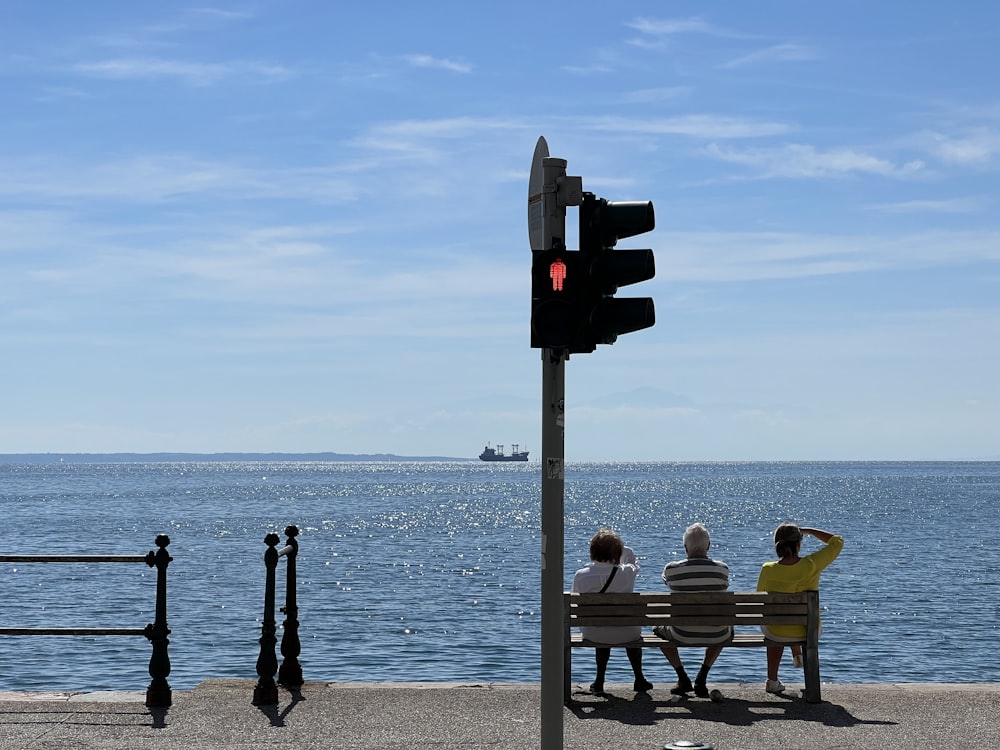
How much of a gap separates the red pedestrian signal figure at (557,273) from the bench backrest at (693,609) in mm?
3445

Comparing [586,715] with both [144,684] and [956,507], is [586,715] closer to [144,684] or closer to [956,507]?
[144,684]

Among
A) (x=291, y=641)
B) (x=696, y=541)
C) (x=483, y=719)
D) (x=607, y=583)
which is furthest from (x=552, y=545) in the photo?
(x=291, y=641)

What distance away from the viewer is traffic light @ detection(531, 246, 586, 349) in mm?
6312

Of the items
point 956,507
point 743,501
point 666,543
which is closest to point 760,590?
point 666,543

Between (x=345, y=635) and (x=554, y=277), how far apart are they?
837 inches

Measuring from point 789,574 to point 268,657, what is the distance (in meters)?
3.86

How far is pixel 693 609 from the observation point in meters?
9.21

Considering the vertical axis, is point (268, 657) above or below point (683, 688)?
above

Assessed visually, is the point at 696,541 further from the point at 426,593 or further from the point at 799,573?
the point at 426,593

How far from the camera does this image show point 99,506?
101 m

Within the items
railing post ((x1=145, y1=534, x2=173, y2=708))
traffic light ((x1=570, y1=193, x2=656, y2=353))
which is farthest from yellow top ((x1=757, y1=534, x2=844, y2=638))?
railing post ((x1=145, y1=534, x2=173, y2=708))

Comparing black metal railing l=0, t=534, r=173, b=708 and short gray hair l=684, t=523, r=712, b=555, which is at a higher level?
short gray hair l=684, t=523, r=712, b=555

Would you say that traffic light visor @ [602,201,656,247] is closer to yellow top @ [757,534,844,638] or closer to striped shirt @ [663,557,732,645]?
striped shirt @ [663,557,732,645]

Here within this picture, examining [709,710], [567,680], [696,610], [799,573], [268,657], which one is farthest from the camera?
[799,573]
